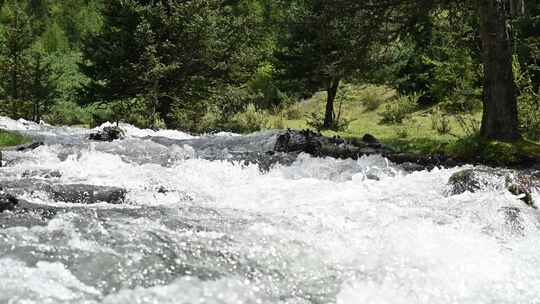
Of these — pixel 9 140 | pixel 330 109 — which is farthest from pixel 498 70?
pixel 330 109

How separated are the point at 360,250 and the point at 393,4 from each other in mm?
8711

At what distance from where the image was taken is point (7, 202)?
204 inches

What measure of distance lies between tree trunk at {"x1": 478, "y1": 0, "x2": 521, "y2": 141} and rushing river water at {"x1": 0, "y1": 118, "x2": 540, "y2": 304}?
3.99 meters

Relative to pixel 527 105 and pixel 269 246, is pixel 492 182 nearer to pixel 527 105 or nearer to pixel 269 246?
pixel 269 246

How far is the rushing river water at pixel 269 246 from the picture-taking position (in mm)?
3674

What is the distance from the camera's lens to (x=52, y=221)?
473 cm

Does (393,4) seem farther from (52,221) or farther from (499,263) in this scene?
(52,221)

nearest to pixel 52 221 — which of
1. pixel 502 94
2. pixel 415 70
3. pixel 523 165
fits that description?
pixel 523 165

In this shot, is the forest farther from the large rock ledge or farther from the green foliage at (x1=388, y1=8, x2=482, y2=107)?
the large rock ledge

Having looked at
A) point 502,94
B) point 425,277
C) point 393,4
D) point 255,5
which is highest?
point 255,5

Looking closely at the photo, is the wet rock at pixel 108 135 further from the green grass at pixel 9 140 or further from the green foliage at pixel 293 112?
the green foliage at pixel 293 112

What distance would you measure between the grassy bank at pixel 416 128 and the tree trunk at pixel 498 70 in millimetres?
390

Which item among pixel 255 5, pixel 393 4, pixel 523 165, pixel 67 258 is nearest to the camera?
pixel 67 258

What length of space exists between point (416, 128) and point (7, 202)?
1639 centimetres
